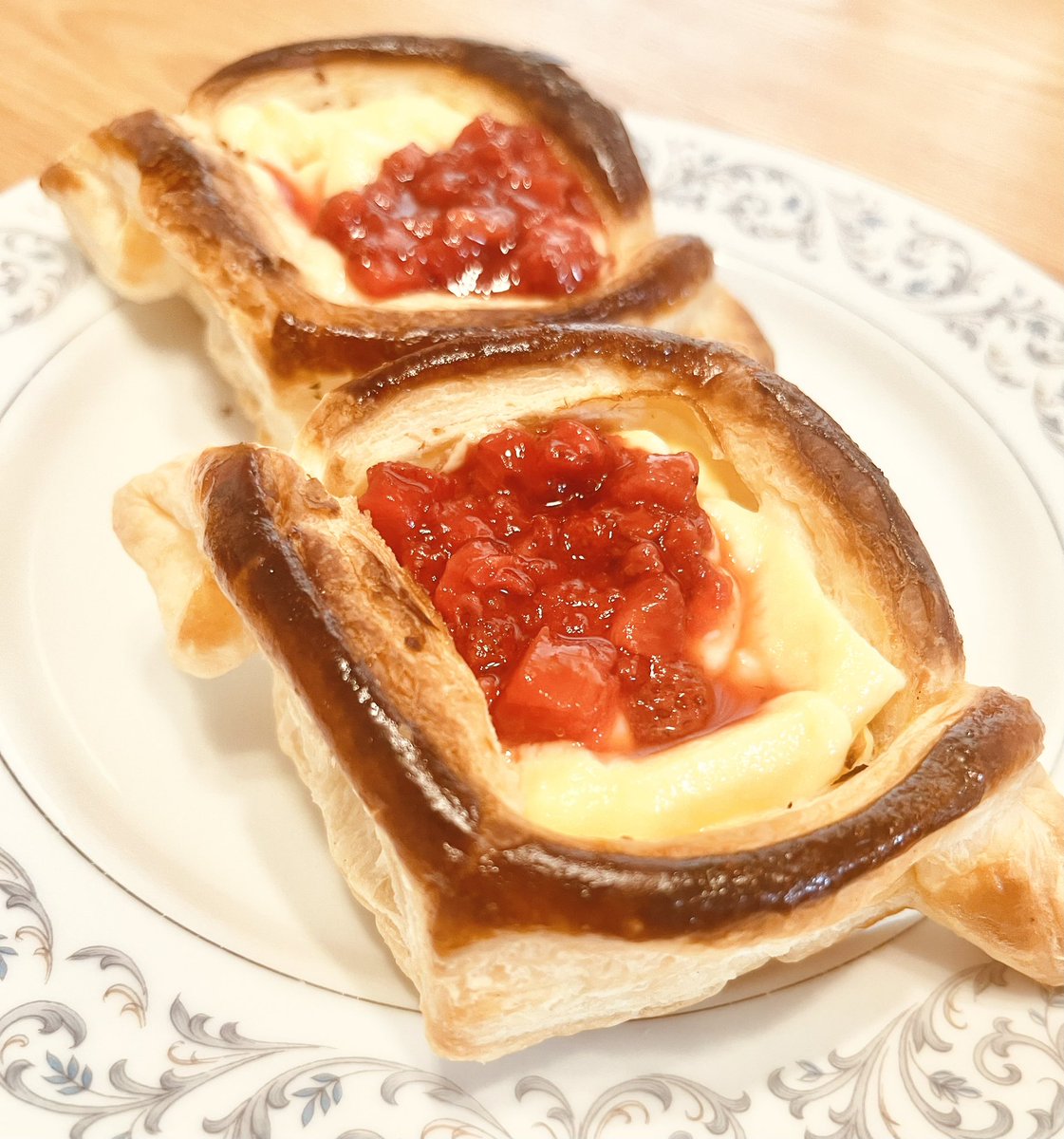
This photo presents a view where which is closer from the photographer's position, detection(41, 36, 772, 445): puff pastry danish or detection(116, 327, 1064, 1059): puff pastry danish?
detection(116, 327, 1064, 1059): puff pastry danish

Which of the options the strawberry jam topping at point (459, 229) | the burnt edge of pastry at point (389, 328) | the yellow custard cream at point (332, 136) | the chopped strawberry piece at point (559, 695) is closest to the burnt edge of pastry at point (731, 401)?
the burnt edge of pastry at point (389, 328)

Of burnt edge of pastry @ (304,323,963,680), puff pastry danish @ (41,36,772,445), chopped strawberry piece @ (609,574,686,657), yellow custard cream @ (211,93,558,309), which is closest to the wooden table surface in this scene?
puff pastry danish @ (41,36,772,445)

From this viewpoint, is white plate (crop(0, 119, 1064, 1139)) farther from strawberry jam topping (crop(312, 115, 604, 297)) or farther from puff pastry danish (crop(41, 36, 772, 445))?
strawberry jam topping (crop(312, 115, 604, 297))

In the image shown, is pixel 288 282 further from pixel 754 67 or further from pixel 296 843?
pixel 754 67

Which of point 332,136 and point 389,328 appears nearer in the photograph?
point 389,328

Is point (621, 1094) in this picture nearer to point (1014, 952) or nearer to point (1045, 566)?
point (1014, 952)

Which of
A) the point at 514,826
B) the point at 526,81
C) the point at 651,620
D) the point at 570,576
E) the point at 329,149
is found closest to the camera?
the point at 514,826

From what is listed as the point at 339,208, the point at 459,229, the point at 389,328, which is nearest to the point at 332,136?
the point at 339,208
